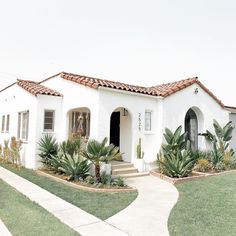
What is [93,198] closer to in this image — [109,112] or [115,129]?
[109,112]

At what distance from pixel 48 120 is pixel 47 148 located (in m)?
2.13

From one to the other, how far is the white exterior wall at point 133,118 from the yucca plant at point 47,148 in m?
3.30

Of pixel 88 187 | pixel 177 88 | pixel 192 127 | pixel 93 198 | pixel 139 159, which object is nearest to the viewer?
pixel 93 198

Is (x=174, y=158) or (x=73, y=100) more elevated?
(x=73, y=100)

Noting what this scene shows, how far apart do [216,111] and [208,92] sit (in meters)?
1.75

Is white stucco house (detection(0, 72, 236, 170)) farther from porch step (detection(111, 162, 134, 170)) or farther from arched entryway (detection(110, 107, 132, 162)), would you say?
porch step (detection(111, 162, 134, 170))

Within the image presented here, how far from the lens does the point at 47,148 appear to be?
1372 cm

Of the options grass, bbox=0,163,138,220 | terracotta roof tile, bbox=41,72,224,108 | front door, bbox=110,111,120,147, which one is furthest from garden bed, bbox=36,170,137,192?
front door, bbox=110,111,120,147

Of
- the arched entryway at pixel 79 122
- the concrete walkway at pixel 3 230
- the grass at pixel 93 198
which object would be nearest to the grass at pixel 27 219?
the concrete walkway at pixel 3 230

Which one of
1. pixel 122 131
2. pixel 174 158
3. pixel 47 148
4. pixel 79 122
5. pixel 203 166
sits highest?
pixel 79 122

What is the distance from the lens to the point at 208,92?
1738 centimetres

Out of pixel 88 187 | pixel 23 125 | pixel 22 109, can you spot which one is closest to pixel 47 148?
pixel 23 125

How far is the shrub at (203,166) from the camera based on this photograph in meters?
14.3

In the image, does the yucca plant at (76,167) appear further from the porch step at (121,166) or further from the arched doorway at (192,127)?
the arched doorway at (192,127)
